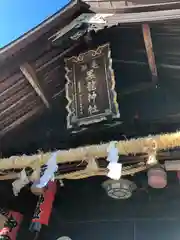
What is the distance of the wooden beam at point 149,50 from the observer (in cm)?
590

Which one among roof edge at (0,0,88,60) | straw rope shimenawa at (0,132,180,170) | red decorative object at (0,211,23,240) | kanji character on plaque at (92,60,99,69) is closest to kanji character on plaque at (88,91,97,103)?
kanji character on plaque at (92,60,99,69)

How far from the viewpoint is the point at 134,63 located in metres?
7.01

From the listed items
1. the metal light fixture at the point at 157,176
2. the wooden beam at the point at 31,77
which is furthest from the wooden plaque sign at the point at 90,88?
the metal light fixture at the point at 157,176

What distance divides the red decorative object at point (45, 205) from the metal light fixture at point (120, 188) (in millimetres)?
825

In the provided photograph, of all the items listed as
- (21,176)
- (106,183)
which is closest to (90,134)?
(106,183)

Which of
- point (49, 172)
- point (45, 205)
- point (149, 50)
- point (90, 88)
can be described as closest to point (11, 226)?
point (45, 205)

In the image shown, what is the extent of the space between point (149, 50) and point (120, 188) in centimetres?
217

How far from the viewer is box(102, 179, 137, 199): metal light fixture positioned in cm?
598

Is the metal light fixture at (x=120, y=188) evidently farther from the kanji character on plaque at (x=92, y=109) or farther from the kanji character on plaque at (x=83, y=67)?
the kanji character on plaque at (x=83, y=67)

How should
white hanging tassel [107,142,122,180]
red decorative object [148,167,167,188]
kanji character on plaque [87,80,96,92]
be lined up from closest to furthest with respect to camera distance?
1. white hanging tassel [107,142,122,180]
2. red decorative object [148,167,167,188]
3. kanji character on plaque [87,80,96,92]

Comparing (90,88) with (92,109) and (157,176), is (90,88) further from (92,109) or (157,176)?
(157,176)

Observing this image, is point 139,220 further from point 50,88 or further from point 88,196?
point 50,88

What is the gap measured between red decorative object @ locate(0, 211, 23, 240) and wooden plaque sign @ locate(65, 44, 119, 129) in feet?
5.86

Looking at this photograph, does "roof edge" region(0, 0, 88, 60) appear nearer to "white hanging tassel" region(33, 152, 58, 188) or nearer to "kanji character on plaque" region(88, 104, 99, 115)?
"kanji character on plaque" region(88, 104, 99, 115)
